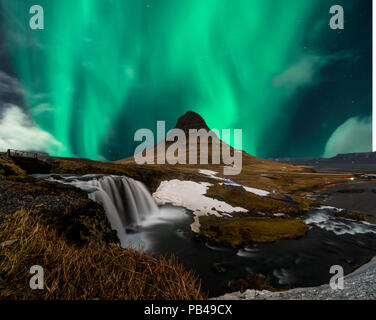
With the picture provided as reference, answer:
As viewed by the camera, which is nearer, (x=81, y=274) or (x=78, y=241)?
(x=81, y=274)

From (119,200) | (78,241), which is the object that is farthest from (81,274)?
(119,200)

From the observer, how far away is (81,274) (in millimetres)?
3291

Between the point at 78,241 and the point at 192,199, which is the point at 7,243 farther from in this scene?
the point at 192,199

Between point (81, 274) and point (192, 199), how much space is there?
2668 cm

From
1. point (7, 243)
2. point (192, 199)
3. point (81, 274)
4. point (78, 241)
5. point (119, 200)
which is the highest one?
point (7, 243)

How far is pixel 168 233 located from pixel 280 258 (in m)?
10.7

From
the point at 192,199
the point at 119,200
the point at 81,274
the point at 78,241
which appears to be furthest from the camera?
the point at 192,199

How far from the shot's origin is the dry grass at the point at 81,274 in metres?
2.93

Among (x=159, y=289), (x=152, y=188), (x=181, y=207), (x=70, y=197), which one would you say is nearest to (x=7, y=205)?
(x=70, y=197)

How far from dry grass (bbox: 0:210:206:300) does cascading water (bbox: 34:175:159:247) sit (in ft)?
39.9

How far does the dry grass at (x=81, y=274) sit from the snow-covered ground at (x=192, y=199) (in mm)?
15421

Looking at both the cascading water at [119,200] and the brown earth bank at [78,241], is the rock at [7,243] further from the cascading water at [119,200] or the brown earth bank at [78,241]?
the cascading water at [119,200]

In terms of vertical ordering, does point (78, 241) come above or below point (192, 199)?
above

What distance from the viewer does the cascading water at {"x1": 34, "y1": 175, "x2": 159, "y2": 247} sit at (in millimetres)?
15680
